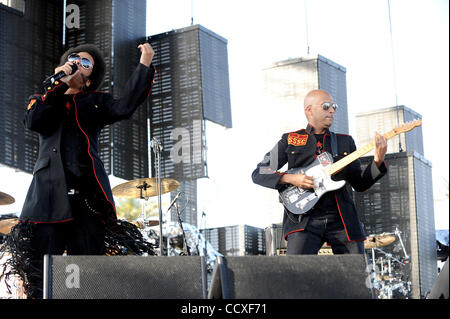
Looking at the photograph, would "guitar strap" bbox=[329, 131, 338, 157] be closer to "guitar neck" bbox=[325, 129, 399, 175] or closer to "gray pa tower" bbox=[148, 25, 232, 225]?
"guitar neck" bbox=[325, 129, 399, 175]

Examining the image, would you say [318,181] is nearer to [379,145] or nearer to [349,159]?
[349,159]

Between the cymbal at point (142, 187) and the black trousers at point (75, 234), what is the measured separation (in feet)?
12.5

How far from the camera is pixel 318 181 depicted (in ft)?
11.9

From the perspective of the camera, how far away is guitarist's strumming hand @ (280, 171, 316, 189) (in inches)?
141

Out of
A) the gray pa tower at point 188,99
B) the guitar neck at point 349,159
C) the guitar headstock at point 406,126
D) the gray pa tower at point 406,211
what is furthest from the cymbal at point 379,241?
the guitar neck at point 349,159

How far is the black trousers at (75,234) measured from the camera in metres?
2.81

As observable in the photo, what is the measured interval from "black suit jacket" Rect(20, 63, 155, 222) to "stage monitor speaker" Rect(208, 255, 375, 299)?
841 millimetres

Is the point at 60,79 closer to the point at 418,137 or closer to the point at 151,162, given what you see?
the point at 151,162

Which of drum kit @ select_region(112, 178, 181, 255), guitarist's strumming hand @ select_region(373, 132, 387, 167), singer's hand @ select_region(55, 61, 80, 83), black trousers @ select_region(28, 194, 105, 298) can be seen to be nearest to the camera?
black trousers @ select_region(28, 194, 105, 298)

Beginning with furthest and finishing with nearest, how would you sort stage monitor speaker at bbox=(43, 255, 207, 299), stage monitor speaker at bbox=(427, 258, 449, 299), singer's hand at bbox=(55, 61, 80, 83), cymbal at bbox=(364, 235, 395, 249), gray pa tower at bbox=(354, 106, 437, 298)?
gray pa tower at bbox=(354, 106, 437, 298), cymbal at bbox=(364, 235, 395, 249), singer's hand at bbox=(55, 61, 80, 83), stage monitor speaker at bbox=(43, 255, 207, 299), stage monitor speaker at bbox=(427, 258, 449, 299)

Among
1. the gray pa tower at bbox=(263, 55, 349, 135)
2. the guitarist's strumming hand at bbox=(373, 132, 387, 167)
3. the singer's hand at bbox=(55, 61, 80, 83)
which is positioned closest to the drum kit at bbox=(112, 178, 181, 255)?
the gray pa tower at bbox=(263, 55, 349, 135)

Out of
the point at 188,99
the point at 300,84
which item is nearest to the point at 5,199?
the point at 188,99

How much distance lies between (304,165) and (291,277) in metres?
1.53

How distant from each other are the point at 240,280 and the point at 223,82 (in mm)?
5888
